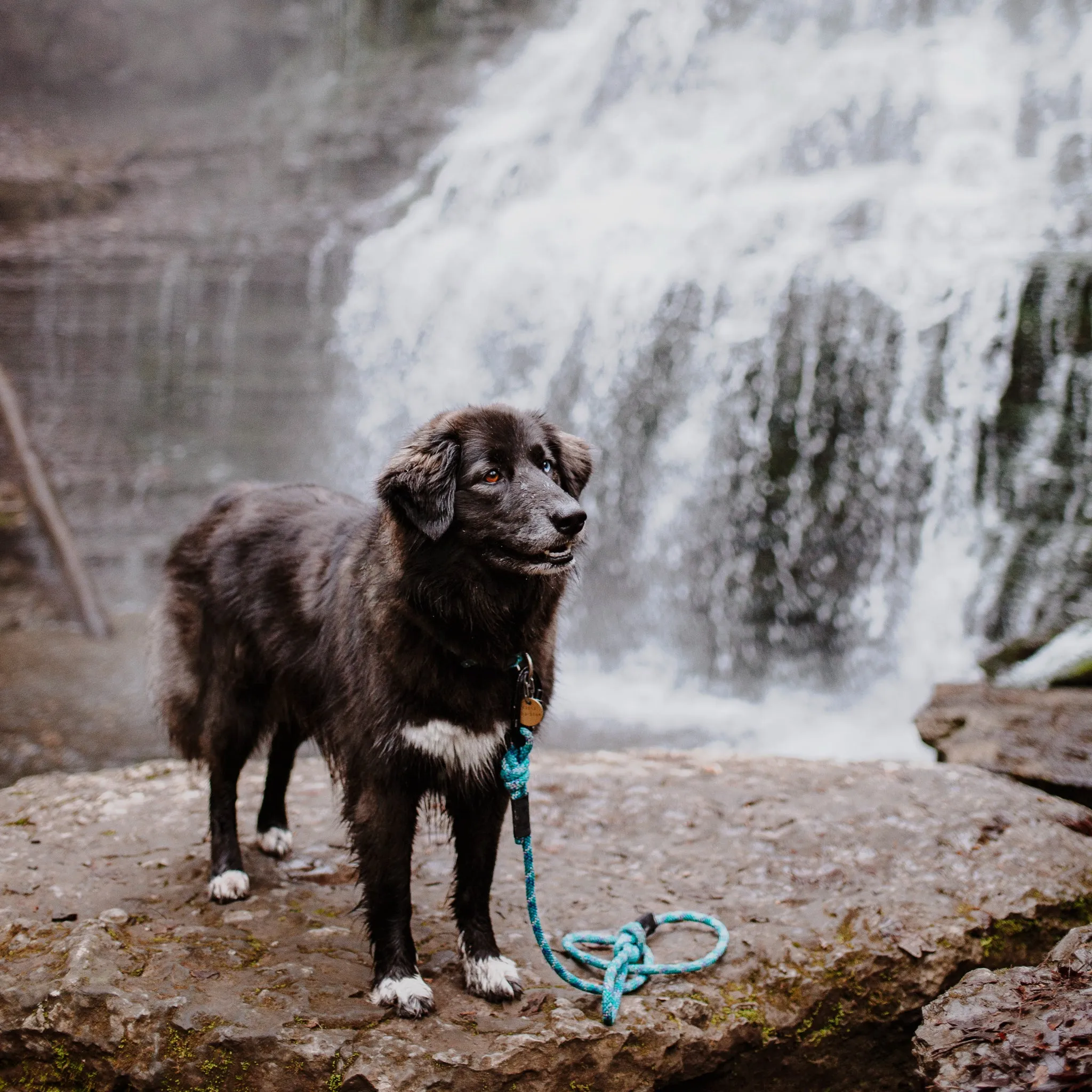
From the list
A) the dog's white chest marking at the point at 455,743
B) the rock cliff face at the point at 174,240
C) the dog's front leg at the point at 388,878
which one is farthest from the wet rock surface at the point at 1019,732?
the rock cliff face at the point at 174,240

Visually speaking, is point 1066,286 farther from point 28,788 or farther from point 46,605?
point 46,605

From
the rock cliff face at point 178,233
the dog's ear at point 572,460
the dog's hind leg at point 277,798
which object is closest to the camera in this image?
the dog's ear at point 572,460

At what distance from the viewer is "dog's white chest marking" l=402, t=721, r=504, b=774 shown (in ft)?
8.87

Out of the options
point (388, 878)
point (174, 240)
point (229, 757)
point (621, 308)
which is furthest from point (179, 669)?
point (174, 240)

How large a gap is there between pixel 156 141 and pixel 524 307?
28.0 ft

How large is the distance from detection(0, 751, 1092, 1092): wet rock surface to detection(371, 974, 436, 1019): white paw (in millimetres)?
35

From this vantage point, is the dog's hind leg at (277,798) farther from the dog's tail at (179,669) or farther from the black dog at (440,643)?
the black dog at (440,643)

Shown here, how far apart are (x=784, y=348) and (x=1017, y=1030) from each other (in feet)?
25.4

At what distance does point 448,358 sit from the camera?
11828 mm

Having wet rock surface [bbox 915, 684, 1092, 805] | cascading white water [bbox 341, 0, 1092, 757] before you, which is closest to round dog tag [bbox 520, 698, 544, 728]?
wet rock surface [bbox 915, 684, 1092, 805]

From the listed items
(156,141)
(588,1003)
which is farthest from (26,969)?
(156,141)

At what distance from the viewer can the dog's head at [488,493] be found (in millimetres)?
2615

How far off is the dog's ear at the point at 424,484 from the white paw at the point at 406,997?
118 cm

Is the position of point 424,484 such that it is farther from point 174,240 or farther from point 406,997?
point 174,240
